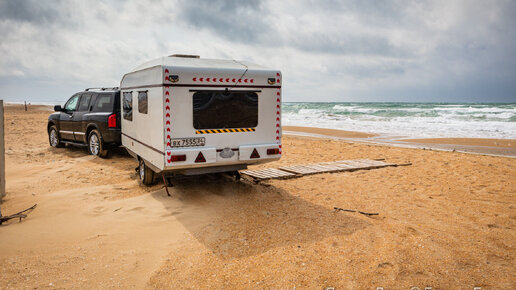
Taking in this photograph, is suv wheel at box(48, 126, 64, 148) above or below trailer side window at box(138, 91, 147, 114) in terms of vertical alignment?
below

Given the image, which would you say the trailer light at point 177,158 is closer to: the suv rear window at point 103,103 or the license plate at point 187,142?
the license plate at point 187,142

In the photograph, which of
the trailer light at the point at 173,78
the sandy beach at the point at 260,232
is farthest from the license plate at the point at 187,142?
the sandy beach at the point at 260,232

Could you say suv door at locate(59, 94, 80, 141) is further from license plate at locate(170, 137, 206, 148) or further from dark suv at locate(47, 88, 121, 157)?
license plate at locate(170, 137, 206, 148)

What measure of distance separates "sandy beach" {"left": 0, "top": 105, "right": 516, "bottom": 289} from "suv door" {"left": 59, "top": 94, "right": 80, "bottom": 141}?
2889mm

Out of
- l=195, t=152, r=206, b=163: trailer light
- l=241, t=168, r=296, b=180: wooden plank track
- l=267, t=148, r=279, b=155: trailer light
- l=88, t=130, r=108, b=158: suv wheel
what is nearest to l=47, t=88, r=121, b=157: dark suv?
l=88, t=130, r=108, b=158: suv wheel

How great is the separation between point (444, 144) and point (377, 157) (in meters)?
6.02

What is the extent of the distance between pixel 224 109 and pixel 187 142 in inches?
32.7

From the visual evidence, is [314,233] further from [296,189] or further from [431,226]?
[296,189]

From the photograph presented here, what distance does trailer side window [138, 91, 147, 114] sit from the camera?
6355mm

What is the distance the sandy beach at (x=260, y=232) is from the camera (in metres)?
3.78

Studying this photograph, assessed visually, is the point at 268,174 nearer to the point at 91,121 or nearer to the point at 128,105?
the point at 128,105

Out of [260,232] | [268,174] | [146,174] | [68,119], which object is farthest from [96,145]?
[260,232]

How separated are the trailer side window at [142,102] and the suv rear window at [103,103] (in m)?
3.20

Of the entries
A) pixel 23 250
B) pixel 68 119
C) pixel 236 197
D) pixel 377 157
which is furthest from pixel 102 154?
pixel 377 157
